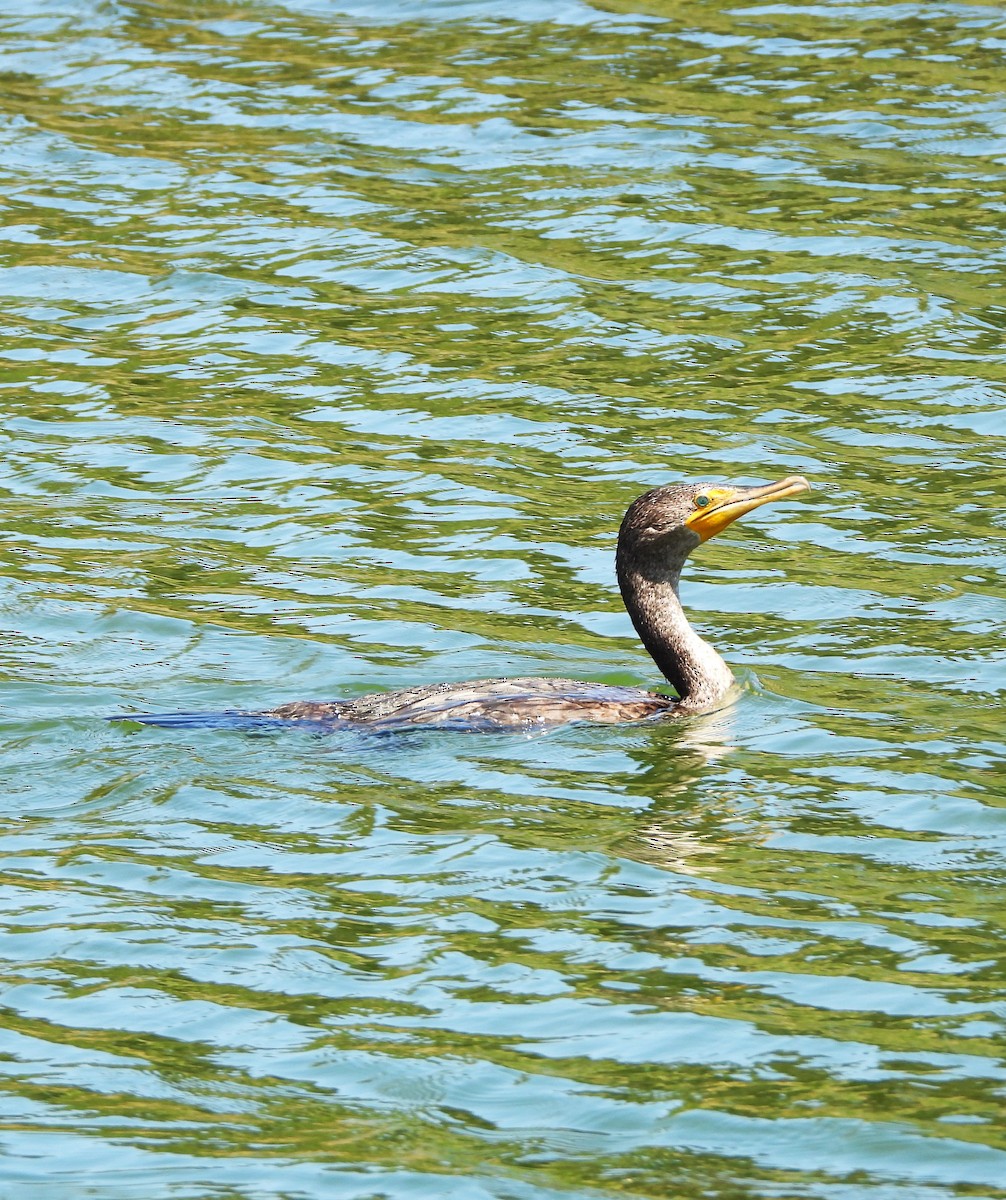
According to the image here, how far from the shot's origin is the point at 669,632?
351 inches

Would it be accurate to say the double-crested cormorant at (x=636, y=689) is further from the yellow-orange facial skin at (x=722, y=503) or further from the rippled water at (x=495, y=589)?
the rippled water at (x=495, y=589)

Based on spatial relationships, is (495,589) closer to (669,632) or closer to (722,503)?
(669,632)

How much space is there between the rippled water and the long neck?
0.22 metres

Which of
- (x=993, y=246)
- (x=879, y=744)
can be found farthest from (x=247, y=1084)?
(x=993, y=246)

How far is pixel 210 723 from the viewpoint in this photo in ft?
27.2

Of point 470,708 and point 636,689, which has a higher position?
point 470,708

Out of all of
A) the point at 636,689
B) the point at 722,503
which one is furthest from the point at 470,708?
the point at 722,503

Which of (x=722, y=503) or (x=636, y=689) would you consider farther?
(x=636, y=689)

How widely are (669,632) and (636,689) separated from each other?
305mm

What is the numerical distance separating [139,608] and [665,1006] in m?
4.41

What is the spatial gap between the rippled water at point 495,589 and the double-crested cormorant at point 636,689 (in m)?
0.14

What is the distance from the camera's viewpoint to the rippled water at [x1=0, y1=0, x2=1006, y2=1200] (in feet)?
18.4

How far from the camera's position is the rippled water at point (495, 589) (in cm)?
559

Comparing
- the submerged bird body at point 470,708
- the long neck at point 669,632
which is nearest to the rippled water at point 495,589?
the submerged bird body at point 470,708
